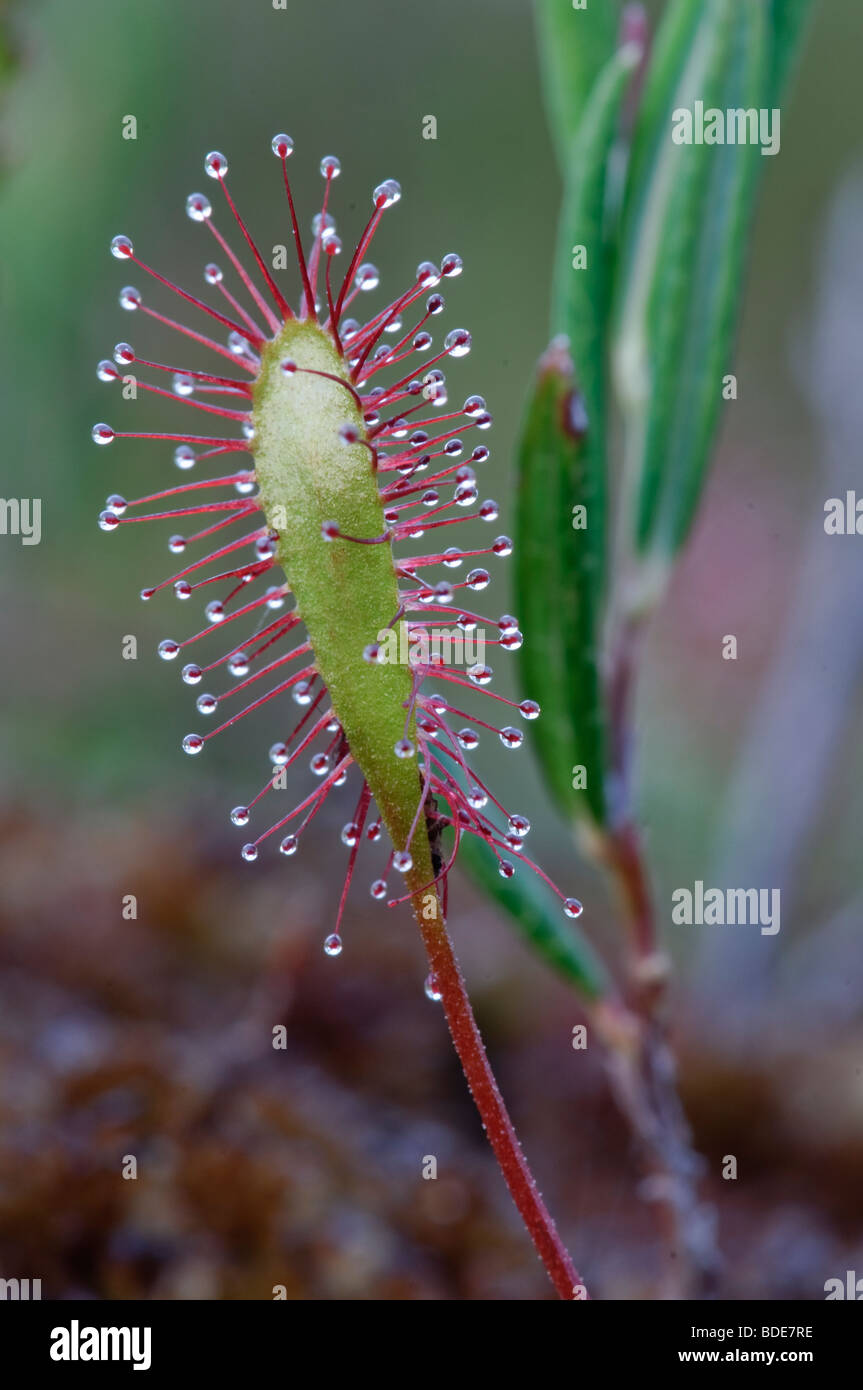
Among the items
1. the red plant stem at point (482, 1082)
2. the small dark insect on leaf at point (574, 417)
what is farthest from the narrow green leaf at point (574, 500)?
the red plant stem at point (482, 1082)

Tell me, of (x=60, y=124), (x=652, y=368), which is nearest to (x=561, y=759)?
(x=652, y=368)

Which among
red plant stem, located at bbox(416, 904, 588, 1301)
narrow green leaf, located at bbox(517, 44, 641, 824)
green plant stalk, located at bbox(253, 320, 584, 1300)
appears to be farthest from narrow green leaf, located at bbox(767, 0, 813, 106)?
red plant stem, located at bbox(416, 904, 588, 1301)

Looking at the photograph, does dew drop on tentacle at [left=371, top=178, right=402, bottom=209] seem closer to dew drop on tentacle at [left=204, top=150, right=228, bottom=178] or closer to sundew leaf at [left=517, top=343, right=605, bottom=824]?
dew drop on tentacle at [left=204, top=150, right=228, bottom=178]

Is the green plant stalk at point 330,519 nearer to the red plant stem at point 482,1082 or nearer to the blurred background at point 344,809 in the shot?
the red plant stem at point 482,1082

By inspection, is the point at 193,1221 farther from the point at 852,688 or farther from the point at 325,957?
the point at 852,688

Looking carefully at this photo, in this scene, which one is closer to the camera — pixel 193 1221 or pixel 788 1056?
pixel 193 1221
